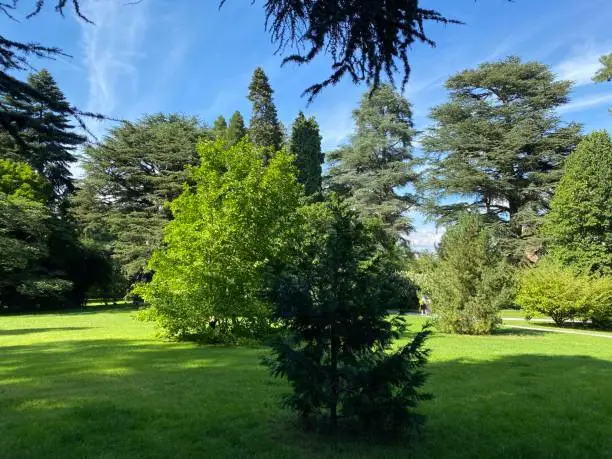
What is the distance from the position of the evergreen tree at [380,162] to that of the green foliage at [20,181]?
858 inches

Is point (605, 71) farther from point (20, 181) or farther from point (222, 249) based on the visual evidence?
point (20, 181)

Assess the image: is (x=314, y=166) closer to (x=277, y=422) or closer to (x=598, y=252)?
(x=598, y=252)

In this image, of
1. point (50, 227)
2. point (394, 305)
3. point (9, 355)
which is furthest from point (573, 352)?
point (50, 227)

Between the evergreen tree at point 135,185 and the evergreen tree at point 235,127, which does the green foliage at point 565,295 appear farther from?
the evergreen tree at point 235,127

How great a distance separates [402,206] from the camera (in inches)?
1489

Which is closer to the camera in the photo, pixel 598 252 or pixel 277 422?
pixel 277 422

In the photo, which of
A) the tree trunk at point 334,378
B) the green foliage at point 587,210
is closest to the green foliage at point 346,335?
the tree trunk at point 334,378

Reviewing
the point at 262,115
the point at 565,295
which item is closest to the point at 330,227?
the point at 565,295

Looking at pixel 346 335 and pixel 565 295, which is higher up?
pixel 565 295

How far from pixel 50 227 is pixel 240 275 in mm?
25957

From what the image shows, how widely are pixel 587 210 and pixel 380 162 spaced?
16.6 metres

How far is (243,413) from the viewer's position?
240 inches

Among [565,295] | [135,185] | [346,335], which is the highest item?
[135,185]

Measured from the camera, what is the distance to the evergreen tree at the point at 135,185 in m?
37.6
